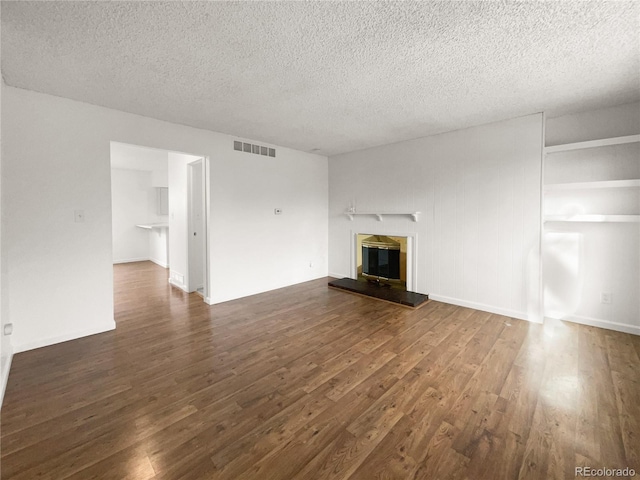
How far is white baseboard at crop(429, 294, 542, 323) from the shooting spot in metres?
3.56

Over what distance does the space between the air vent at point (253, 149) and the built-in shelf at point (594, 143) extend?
388 centimetres

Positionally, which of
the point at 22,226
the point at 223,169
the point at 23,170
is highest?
the point at 223,169

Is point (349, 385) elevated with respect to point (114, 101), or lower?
lower

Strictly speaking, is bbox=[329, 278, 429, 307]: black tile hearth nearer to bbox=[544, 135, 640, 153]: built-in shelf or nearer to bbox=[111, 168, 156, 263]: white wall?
bbox=[544, 135, 640, 153]: built-in shelf

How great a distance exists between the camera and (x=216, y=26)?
72.4 inches

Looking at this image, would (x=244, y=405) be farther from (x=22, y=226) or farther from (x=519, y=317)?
(x=519, y=317)

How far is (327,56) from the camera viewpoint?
7.16 ft

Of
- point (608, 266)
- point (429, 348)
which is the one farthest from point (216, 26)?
point (608, 266)

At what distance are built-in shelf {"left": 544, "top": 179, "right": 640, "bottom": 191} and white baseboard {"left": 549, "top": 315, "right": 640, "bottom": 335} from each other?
5.08 feet

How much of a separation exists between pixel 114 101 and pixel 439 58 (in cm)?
324

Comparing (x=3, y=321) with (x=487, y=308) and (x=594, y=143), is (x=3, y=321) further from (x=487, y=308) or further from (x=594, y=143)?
(x=594, y=143)

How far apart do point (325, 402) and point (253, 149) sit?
12.7 feet

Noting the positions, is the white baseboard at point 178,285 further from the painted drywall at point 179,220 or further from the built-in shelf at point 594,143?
the built-in shelf at point 594,143

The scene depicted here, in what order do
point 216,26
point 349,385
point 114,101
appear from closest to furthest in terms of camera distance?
point 216,26 → point 349,385 → point 114,101
